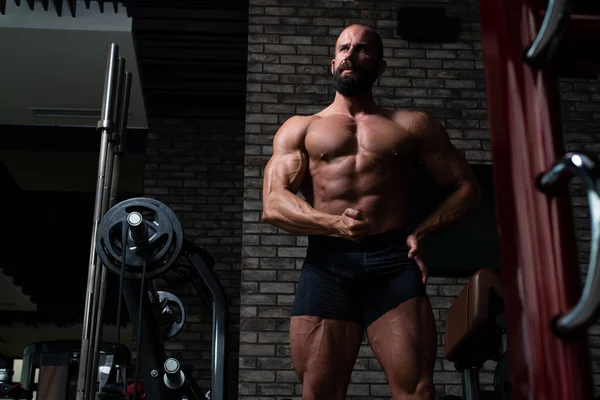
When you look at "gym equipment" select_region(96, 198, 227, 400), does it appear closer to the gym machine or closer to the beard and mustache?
the gym machine

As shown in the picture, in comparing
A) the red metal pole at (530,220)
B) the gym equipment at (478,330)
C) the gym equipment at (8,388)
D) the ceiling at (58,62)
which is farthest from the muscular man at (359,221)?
the ceiling at (58,62)

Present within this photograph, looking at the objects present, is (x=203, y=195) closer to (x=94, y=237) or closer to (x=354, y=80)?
(x=94, y=237)

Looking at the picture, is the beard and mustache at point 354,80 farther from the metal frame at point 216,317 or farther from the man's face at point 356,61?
the metal frame at point 216,317

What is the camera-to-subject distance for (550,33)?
0.43m

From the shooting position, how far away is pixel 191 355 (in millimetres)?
5680

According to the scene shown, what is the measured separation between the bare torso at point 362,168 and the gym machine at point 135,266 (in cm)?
59

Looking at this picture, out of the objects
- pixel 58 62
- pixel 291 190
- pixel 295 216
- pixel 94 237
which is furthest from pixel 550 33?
pixel 58 62

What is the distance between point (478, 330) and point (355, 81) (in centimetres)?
114

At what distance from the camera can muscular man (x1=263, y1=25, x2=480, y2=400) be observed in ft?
6.77

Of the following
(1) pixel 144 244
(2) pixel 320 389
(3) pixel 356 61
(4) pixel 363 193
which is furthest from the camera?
(1) pixel 144 244

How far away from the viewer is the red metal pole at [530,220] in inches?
16.4

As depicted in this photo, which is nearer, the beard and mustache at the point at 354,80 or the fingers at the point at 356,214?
the fingers at the point at 356,214

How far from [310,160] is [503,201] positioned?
181cm

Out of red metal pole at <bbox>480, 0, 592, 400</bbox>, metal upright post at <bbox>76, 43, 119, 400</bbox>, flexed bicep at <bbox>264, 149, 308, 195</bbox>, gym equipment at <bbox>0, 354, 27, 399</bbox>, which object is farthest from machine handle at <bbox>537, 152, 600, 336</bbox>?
gym equipment at <bbox>0, 354, 27, 399</bbox>
